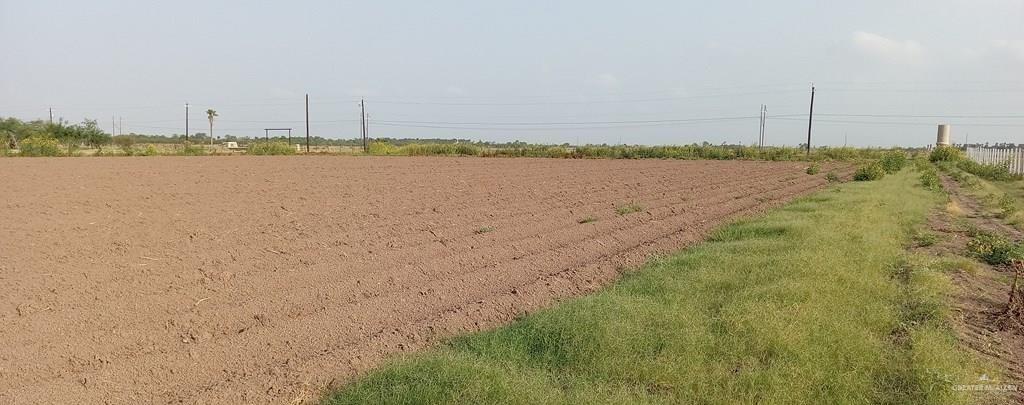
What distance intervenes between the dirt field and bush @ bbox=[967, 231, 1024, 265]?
3.87 metres

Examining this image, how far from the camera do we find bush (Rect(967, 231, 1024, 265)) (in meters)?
7.99

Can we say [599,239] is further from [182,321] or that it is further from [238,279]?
[182,321]

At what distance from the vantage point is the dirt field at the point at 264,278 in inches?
166

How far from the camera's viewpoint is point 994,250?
8.17 metres

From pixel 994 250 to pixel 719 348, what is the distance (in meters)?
6.24

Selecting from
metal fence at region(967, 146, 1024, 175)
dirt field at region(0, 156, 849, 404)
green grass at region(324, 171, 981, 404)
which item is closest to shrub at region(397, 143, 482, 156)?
metal fence at region(967, 146, 1024, 175)

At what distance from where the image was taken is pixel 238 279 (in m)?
6.38

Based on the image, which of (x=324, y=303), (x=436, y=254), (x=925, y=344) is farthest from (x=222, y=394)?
(x=925, y=344)

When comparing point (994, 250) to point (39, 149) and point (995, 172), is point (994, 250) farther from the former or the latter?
point (39, 149)

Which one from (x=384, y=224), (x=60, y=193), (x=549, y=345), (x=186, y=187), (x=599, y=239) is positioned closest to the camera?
(x=549, y=345)

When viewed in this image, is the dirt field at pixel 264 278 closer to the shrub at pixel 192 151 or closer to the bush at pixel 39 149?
the bush at pixel 39 149

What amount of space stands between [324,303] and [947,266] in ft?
24.9

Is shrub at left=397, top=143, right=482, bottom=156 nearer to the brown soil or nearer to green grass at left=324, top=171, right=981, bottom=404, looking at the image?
the brown soil

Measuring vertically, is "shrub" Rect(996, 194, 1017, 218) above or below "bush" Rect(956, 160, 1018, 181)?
below
